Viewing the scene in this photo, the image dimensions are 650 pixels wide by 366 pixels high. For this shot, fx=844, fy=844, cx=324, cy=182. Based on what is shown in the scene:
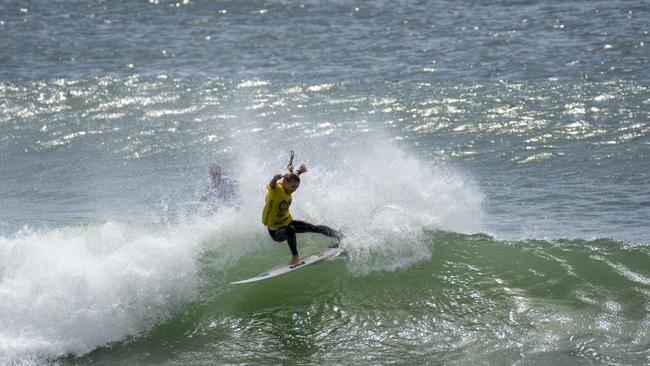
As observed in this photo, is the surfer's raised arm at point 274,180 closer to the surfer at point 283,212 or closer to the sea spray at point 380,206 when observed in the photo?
the surfer at point 283,212

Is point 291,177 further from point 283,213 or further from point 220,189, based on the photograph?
point 220,189

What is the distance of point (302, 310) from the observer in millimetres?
12008

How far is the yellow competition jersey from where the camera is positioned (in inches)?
480

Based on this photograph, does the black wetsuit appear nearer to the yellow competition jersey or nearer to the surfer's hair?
the yellow competition jersey

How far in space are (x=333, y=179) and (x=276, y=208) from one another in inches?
136

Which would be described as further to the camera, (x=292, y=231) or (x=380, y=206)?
(x=380, y=206)

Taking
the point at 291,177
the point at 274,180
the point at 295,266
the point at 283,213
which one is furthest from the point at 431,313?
the point at 274,180

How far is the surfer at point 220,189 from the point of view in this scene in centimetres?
1509

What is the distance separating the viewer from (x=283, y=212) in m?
12.4

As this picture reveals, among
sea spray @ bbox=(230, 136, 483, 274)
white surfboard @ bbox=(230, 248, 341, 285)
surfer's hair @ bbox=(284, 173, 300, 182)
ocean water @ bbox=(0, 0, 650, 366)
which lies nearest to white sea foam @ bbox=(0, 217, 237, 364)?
ocean water @ bbox=(0, 0, 650, 366)

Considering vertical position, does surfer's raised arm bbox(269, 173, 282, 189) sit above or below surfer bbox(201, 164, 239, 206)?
above

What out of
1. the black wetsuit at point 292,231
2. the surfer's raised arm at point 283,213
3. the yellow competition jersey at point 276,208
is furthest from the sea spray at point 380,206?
the yellow competition jersey at point 276,208

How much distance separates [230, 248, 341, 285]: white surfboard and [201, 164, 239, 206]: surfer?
268 cm

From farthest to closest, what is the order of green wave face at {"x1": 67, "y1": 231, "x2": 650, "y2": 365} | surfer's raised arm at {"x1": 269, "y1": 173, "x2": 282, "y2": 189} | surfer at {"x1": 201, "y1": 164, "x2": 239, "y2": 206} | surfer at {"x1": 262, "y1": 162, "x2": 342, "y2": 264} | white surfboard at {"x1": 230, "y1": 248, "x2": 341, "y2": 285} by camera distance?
1. surfer at {"x1": 201, "y1": 164, "x2": 239, "y2": 206}
2. white surfboard at {"x1": 230, "y1": 248, "x2": 341, "y2": 285}
3. surfer at {"x1": 262, "y1": 162, "x2": 342, "y2": 264}
4. surfer's raised arm at {"x1": 269, "y1": 173, "x2": 282, "y2": 189}
5. green wave face at {"x1": 67, "y1": 231, "x2": 650, "y2": 365}
